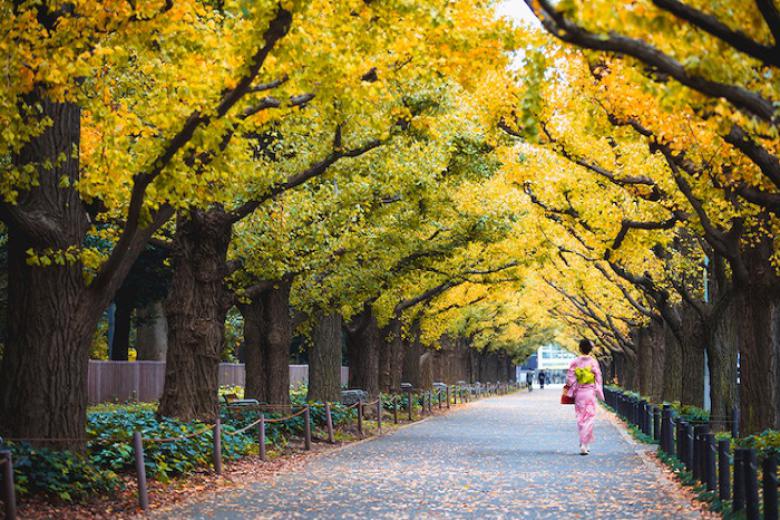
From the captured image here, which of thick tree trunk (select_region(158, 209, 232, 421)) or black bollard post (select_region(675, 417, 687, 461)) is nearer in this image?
black bollard post (select_region(675, 417, 687, 461))

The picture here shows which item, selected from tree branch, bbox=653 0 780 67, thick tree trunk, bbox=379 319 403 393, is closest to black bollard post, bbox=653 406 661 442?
→ thick tree trunk, bbox=379 319 403 393

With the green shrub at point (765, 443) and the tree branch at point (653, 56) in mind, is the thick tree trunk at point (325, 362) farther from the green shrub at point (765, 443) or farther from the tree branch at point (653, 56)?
the tree branch at point (653, 56)

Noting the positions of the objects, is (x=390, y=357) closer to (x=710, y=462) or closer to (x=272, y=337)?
(x=272, y=337)

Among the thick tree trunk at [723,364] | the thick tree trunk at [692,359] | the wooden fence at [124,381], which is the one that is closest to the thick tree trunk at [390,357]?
the wooden fence at [124,381]

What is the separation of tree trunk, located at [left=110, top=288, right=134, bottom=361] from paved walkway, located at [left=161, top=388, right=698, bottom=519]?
17.2 m

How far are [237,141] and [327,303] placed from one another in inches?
524

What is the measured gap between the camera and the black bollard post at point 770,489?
8.56m

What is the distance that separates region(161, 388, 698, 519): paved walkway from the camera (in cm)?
1163

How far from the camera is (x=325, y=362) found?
26562 mm

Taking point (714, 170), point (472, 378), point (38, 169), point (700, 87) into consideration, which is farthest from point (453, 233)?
point (472, 378)

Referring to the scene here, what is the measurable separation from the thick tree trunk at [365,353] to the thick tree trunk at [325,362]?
213 inches

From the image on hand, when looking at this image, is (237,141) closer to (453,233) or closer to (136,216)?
(136,216)

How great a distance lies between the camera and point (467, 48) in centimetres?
1262

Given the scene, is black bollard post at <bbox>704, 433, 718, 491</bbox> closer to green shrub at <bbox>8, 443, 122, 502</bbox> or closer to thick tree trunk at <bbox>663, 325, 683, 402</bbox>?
green shrub at <bbox>8, 443, 122, 502</bbox>
